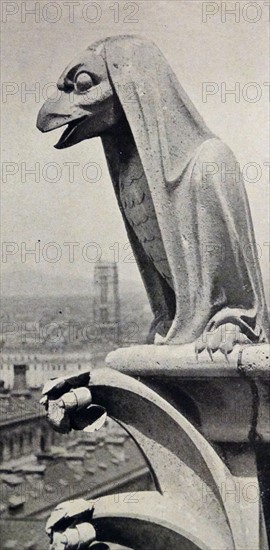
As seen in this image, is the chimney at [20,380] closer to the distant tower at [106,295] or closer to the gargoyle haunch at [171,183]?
the distant tower at [106,295]

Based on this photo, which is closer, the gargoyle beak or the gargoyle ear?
the gargoyle ear

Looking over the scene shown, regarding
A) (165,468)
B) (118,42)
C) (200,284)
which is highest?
(118,42)

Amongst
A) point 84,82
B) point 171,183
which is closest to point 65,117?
point 84,82

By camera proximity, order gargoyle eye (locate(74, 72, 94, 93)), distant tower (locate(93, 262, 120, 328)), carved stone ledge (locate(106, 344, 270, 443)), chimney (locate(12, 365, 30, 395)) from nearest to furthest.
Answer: carved stone ledge (locate(106, 344, 270, 443)) → gargoyle eye (locate(74, 72, 94, 93)) → distant tower (locate(93, 262, 120, 328)) → chimney (locate(12, 365, 30, 395))

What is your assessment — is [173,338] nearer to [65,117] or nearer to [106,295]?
[65,117]

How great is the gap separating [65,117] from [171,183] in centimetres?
50

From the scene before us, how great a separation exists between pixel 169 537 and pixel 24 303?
6.24 meters

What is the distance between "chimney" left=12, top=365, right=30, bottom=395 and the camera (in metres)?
16.8

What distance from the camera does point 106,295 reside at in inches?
391

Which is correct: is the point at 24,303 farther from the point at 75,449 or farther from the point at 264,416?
the point at 75,449

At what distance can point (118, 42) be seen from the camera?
285cm

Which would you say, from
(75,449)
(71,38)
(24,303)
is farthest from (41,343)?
(71,38)

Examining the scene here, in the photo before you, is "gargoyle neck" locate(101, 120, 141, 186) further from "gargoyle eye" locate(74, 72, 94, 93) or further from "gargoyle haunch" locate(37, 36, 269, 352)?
"gargoyle eye" locate(74, 72, 94, 93)

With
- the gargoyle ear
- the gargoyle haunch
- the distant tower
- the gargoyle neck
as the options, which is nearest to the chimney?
the distant tower
